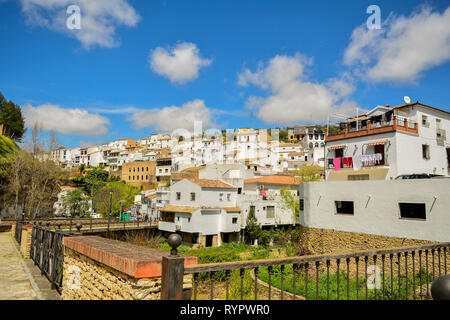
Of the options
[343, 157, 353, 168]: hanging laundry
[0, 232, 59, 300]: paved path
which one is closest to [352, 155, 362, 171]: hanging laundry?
[343, 157, 353, 168]: hanging laundry

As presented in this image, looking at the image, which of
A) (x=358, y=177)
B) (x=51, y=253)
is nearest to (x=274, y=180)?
(x=358, y=177)

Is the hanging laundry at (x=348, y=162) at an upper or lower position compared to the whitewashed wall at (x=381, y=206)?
upper

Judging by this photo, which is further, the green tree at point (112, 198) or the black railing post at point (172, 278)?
the green tree at point (112, 198)

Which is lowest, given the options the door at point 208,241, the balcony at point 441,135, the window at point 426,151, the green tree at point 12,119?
the door at point 208,241

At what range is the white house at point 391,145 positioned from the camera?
23484 millimetres

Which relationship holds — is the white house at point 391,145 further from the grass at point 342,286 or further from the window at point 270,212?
the window at point 270,212

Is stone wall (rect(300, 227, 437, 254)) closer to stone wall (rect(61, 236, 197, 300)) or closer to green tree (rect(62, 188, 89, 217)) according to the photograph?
stone wall (rect(61, 236, 197, 300))

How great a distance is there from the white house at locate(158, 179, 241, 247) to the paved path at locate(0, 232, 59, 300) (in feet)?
78.9

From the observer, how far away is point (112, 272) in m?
4.20

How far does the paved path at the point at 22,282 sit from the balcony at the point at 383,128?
24168 mm

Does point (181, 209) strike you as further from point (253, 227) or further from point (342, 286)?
point (342, 286)

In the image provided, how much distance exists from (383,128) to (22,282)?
2477 centimetres

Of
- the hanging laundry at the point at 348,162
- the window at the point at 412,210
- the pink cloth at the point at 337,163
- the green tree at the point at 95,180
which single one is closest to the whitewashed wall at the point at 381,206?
the window at the point at 412,210
